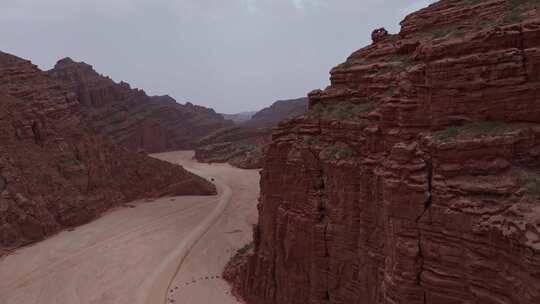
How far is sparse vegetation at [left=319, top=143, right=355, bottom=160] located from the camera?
14.4 m

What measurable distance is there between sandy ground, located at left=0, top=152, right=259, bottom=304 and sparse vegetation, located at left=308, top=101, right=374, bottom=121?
32.3 ft

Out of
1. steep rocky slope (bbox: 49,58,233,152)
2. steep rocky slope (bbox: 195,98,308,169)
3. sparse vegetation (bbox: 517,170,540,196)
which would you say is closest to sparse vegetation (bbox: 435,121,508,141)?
sparse vegetation (bbox: 517,170,540,196)

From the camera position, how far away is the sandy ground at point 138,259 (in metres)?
22.0

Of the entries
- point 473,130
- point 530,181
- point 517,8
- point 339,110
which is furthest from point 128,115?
point 530,181

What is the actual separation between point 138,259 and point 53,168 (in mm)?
14481

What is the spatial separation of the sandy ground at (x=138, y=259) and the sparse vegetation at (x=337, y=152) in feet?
30.2

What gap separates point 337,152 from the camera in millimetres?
14805

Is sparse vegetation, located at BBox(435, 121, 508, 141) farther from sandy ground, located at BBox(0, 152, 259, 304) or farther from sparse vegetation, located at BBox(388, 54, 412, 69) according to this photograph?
sandy ground, located at BBox(0, 152, 259, 304)

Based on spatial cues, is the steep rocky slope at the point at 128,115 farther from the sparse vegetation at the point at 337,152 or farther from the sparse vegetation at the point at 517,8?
the sparse vegetation at the point at 517,8

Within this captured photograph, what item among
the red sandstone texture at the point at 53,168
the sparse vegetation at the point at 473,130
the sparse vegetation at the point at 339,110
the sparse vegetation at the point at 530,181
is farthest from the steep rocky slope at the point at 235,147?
the sparse vegetation at the point at 530,181

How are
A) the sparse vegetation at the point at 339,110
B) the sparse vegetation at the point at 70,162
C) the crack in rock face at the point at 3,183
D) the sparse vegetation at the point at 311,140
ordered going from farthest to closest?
the sparse vegetation at the point at 70,162, the crack in rock face at the point at 3,183, the sparse vegetation at the point at 311,140, the sparse vegetation at the point at 339,110

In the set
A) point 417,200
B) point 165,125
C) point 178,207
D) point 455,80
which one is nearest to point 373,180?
point 417,200

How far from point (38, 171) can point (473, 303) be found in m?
34.1

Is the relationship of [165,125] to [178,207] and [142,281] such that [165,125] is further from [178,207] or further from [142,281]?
[142,281]
